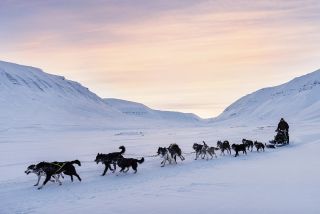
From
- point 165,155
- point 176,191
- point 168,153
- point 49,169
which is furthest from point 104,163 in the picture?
point 176,191

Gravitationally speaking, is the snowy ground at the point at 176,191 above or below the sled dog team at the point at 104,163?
below

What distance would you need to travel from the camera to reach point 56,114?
545 feet

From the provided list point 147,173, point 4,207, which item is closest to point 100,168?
point 147,173

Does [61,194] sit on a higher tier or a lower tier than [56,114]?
→ lower

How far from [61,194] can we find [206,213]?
495cm

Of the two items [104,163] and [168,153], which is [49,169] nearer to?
[104,163]

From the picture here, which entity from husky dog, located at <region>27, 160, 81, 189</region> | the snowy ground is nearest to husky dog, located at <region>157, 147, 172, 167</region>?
the snowy ground

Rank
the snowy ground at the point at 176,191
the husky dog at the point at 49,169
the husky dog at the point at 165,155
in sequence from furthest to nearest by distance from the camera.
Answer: the husky dog at the point at 165,155, the husky dog at the point at 49,169, the snowy ground at the point at 176,191

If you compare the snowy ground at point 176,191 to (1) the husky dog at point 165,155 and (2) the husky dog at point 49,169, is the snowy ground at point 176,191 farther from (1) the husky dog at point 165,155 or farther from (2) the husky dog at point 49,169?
(1) the husky dog at point 165,155

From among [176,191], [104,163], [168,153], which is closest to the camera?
[176,191]

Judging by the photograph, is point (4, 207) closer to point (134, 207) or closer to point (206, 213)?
point (134, 207)

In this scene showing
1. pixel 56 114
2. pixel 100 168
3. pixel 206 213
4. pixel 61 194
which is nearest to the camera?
pixel 206 213

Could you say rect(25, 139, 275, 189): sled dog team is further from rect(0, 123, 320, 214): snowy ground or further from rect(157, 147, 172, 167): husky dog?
rect(0, 123, 320, 214): snowy ground

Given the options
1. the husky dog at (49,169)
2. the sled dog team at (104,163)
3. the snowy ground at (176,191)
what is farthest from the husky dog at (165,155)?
the husky dog at (49,169)
